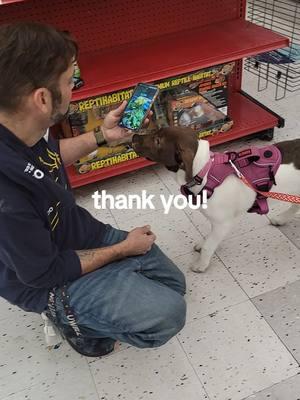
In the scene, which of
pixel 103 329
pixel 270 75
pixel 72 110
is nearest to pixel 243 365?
pixel 103 329

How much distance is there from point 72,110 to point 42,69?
107cm

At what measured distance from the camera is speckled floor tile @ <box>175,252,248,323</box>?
1735 millimetres

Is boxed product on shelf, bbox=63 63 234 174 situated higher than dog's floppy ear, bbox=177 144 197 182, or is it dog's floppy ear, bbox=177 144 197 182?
dog's floppy ear, bbox=177 144 197 182

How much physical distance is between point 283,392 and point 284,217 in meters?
0.85

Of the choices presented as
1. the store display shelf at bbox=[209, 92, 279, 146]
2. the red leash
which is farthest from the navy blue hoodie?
the store display shelf at bbox=[209, 92, 279, 146]

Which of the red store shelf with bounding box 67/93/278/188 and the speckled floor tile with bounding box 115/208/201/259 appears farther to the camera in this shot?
the red store shelf with bounding box 67/93/278/188

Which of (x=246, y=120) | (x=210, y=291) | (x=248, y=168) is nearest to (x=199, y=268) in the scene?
(x=210, y=291)

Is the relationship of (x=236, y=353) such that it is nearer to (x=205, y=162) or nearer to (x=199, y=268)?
(x=199, y=268)

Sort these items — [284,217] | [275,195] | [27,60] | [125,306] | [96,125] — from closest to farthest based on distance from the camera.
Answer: [27,60]
[125,306]
[275,195]
[284,217]
[96,125]

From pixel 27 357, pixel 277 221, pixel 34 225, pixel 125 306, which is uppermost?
pixel 34 225

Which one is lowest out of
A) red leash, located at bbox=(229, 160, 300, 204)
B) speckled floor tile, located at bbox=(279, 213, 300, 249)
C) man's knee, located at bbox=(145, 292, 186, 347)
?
speckled floor tile, located at bbox=(279, 213, 300, 249)

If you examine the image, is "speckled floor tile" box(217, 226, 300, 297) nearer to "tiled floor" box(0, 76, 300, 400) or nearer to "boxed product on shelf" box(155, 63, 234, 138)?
"tiled floor" box(0, 76, 300, 400)

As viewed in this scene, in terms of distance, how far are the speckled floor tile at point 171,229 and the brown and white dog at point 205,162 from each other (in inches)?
8.0

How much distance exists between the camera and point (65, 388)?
151 centimetres
